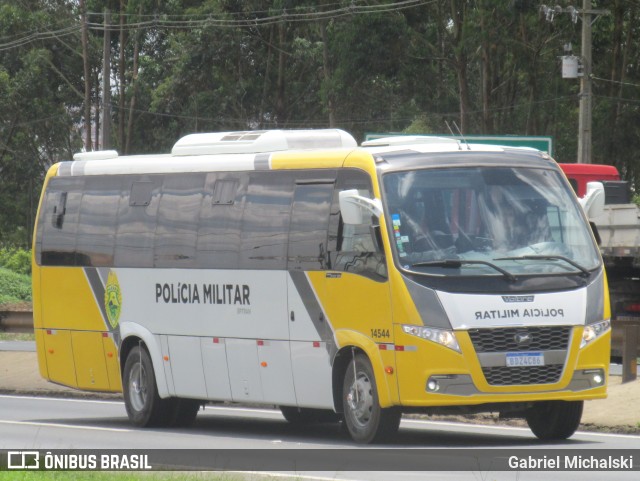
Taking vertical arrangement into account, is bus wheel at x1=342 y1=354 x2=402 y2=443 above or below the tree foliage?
below

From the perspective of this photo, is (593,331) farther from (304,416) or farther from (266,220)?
(304,416)

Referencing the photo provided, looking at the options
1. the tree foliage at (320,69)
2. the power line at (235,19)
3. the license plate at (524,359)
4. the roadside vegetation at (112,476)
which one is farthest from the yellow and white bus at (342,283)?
the power line at (235,19)

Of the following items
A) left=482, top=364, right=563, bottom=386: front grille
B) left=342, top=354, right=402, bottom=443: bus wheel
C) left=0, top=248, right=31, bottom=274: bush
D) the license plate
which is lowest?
left=0, top=248, right=31, bottom=274: bush

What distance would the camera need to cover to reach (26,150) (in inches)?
2936

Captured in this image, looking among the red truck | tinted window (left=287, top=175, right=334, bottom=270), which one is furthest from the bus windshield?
the red truck

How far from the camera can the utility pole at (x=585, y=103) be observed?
3809 centimetres

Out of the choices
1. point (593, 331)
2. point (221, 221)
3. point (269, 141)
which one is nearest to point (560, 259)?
point (593, 331)

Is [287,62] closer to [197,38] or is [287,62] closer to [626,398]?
[197,38]

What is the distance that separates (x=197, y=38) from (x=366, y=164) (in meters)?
46.6

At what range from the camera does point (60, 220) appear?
19.0m

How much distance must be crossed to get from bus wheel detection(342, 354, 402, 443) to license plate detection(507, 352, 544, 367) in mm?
1172

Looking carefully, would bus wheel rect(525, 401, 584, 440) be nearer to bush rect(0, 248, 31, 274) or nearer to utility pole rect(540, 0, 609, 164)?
utility pole rect(540, 0, 609, 164)

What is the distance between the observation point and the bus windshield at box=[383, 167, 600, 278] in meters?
13.5

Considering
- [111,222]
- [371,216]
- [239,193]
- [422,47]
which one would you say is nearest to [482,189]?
[371,216]
